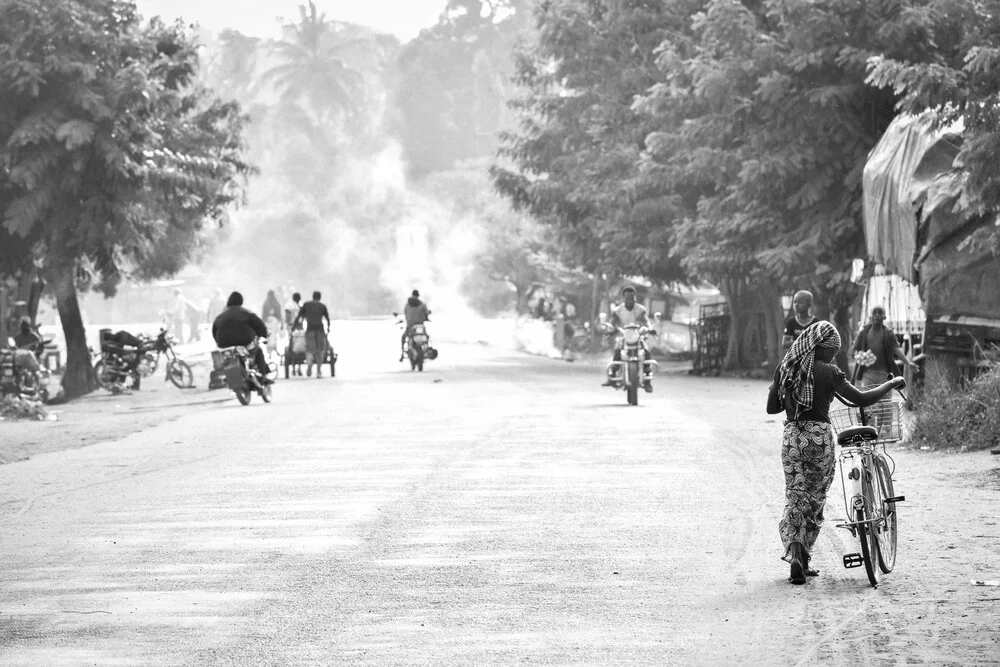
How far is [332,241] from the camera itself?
105 m

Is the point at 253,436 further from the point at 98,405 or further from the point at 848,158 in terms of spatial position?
the point at 848,158

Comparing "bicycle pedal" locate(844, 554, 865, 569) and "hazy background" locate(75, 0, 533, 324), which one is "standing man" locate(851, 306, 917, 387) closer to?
"bicycle pedal" locate(844, 554, 865, 569)

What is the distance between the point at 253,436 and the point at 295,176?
88969mm

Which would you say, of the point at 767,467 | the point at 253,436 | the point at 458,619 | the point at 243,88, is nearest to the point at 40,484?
the point at 253,436

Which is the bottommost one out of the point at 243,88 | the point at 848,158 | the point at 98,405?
the point at 98,405

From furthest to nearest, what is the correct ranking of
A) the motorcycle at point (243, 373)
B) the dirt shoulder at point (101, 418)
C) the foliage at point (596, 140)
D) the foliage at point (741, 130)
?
1. the foliage at point (596, 140)
2. the foliage at point (741, 130)
3. the motorcycle at point (243, 373)
4. the dirt shoulder at point (101, 418)

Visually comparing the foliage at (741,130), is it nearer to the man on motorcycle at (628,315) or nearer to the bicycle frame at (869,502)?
the man on motorcycle at (628,315)

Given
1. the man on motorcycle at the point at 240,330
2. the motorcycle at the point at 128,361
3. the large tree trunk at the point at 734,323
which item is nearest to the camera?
the man on motorcycle at the point at 240,330

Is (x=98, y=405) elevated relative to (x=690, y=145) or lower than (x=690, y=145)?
lower

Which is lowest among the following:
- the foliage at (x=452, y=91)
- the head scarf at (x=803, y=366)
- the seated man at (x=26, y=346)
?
the seated man at (x=26, y=346)

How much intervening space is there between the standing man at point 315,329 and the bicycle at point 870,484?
25.5 m

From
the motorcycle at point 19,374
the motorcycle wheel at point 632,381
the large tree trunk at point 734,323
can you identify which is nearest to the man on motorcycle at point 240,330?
the motorcycle at point 19,374

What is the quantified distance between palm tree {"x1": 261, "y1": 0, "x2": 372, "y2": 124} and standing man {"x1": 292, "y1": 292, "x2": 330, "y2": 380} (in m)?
75.6

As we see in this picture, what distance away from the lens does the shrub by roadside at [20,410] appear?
85.6 feet
